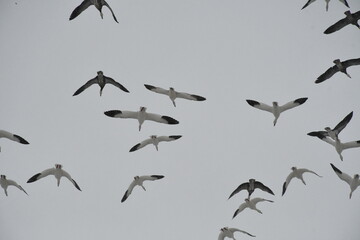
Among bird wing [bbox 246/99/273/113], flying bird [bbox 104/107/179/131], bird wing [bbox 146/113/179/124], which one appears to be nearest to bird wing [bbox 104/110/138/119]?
flying bird [bbox 104/107/179/131]

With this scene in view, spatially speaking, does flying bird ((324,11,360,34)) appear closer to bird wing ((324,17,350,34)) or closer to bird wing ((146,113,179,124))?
bird wing ((324,17,350,34))

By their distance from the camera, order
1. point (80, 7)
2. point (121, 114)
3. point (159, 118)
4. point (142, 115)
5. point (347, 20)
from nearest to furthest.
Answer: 1. point (80, 7)
2. point (347, 20)
3. point (121, 114)
4. point (142, 115)
5. point (159, 118)

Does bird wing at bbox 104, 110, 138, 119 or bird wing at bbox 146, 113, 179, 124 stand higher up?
bird wing at bbox 104, 110, 138, 119

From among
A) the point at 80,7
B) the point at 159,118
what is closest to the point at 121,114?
the point at 159,118

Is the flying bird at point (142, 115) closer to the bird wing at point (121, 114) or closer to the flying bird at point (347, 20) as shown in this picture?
the bird wing at point (121, 114)

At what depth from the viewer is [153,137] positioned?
1833cm

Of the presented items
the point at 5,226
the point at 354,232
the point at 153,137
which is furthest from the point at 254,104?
the point at 5,226

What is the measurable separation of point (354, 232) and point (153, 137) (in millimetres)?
16259

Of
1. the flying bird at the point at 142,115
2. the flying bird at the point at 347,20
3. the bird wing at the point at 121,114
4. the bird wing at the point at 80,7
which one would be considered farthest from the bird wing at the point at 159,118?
the flying bird at the point at 347,20

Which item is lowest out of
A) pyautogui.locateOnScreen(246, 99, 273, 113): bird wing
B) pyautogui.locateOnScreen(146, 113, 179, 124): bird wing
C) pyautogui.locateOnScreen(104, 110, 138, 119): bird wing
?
pyautogui.locateOnScreen(146, 113, 179, 124): bird wing

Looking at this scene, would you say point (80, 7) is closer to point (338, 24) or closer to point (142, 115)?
point (142, 115)

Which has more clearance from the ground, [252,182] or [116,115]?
[116,115]

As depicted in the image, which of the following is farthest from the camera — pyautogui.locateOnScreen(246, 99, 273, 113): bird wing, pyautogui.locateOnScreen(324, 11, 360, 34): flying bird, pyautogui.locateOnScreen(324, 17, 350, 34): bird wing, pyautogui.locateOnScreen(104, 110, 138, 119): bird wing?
pyautogui.locateOnScreen(246, 99, 273, 113): bird wing

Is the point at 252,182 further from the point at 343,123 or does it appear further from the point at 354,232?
the point at 354,232
